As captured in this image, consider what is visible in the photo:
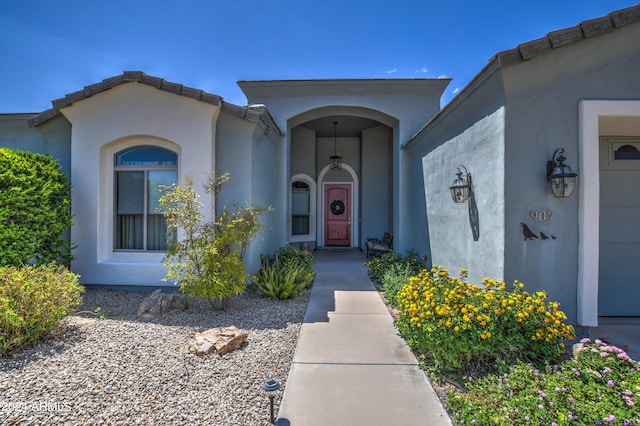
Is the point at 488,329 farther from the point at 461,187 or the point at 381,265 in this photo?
the point at 381,265

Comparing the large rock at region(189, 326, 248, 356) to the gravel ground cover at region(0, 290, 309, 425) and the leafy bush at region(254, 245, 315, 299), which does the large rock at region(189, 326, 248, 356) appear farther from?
the leafy bush at region(254, 245, 315, 299)

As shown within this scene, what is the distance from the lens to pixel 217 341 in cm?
338

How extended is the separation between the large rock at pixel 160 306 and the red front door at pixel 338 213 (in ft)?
25.5

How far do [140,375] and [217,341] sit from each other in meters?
0.80

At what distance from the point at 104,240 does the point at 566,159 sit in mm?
8039

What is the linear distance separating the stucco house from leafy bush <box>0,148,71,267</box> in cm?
49

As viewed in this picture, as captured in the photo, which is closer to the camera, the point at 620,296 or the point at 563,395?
the point at 563,395

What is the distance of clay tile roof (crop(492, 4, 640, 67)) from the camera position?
353 centimetres

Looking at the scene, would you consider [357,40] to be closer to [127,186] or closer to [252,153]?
[252,153]

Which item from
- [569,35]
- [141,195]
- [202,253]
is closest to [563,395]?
[569,35]

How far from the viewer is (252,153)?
19.4ft

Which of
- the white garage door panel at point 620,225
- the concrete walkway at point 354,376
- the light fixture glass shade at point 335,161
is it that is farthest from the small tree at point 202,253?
the light fixture glass shade at point 335,161

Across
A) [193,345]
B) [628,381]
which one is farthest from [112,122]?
[628,381]

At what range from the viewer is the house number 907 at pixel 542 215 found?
144 inches
